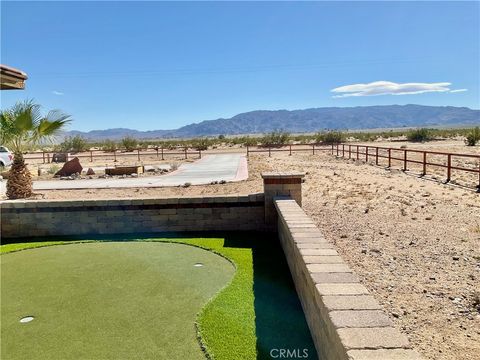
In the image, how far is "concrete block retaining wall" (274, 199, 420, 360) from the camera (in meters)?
1.97

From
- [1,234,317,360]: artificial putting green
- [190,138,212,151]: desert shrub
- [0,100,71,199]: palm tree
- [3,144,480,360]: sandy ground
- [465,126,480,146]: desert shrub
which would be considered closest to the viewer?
[1,234,317,360]: artificial putting green

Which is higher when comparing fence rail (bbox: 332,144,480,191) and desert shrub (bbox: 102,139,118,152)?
desert shrub (bbox: 102,139,118,152)

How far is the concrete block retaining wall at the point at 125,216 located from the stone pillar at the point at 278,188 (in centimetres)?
31

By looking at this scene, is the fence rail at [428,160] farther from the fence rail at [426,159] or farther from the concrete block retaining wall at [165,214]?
the concrete block retaining wall at [165,214]

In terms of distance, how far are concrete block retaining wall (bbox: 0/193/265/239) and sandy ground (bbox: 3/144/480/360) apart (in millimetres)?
1766

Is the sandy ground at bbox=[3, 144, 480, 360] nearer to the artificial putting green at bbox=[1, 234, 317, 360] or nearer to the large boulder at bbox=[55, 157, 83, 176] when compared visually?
the artificial putting green at bbox=[1, 234, 317, 360]

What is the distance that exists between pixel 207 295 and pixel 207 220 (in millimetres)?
2798

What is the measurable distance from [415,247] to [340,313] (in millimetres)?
4086

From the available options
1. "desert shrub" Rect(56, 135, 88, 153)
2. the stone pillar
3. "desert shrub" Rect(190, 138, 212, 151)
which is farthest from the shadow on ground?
"desert shrub" Rect(56, 135, 88, 153)

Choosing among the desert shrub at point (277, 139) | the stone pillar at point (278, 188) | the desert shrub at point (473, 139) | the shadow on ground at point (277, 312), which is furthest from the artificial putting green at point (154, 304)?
the desert shrub at point (277, 139)

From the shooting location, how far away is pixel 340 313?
7.69 feet

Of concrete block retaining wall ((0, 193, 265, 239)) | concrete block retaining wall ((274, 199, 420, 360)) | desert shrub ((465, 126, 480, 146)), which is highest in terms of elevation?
desert shrub ((465, 126, 480, 146))

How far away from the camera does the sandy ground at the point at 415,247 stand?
11.7 ft

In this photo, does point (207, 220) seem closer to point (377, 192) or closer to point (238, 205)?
point (238, 205)
